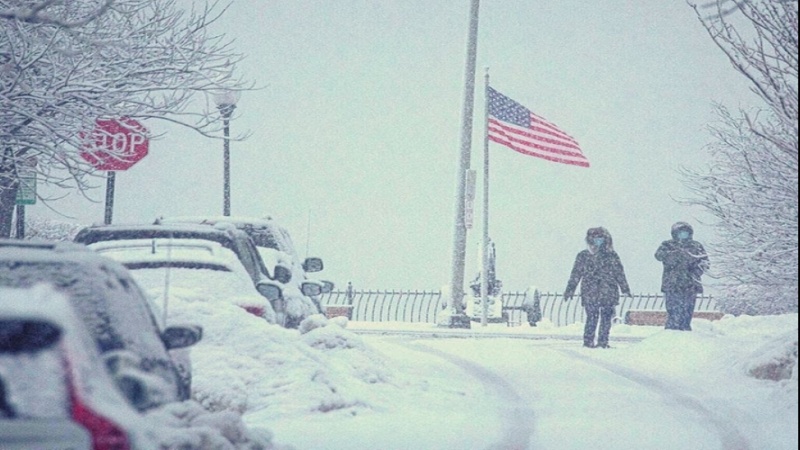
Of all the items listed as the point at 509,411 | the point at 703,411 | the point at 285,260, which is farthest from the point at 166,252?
the point at 285,260

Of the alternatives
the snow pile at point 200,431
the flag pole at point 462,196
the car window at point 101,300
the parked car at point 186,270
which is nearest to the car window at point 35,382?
the snow pile at point 200,431

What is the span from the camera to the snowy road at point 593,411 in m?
5.68

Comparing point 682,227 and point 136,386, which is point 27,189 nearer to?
point 682,227

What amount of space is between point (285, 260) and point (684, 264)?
623cm

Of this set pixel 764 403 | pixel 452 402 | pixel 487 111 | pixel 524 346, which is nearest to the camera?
pixel 764 403

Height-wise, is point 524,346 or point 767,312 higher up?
point 767,312

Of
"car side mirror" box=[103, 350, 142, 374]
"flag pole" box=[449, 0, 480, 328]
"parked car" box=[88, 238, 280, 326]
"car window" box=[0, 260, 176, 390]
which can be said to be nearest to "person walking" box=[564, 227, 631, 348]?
"flag pole" box=[449, 0, 480, 328]

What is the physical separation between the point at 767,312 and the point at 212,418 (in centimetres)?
279

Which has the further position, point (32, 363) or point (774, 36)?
point (774, 36)

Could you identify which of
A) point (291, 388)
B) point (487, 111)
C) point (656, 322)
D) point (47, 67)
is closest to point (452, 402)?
point (291, 388)

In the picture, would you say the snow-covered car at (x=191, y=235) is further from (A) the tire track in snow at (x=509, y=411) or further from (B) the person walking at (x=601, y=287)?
(B) the person walking at (x=601, y=287)

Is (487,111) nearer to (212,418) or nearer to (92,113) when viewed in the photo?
(92,113)

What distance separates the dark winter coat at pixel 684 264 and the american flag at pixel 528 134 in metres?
13.1

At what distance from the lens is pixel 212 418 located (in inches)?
185
